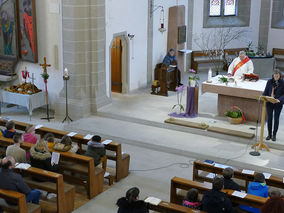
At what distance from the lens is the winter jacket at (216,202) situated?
705cm

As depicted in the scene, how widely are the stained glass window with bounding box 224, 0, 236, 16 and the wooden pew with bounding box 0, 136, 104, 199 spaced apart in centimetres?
1256

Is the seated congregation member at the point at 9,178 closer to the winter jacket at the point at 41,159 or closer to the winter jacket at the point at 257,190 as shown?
the winter jacket at the point at 41,159

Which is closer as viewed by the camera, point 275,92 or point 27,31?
point 275,92

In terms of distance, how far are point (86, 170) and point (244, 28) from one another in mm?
12904

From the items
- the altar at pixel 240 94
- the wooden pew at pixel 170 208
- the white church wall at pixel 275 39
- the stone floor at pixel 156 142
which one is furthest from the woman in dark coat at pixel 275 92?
the white church wall at pixel 275 39

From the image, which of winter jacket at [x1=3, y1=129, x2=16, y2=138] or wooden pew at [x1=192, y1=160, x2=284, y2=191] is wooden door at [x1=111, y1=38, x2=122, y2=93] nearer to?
winter jacket at [x1=3, y1=129, x2=16, y2=138]

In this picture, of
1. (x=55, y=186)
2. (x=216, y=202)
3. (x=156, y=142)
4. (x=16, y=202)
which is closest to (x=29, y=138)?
(x=55, y=186)

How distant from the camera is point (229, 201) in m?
7.15

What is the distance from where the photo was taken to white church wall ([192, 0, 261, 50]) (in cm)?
1945

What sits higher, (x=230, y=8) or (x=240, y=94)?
(x=230, y=8)

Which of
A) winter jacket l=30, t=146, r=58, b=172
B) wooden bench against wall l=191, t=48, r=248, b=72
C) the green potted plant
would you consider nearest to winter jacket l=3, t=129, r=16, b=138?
winter jacket l=30, t=146, r=58, b=172

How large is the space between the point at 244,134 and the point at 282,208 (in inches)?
227

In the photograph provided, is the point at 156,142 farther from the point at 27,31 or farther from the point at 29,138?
the point at 27,31

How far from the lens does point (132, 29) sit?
599 inches
